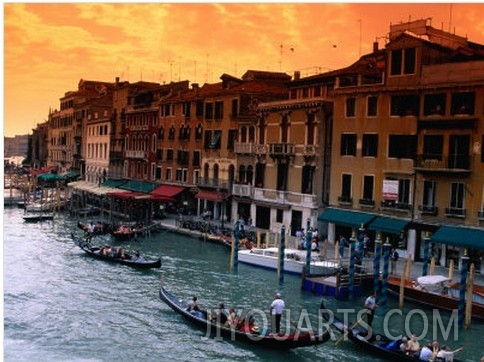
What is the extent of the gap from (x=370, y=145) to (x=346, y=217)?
2.37m

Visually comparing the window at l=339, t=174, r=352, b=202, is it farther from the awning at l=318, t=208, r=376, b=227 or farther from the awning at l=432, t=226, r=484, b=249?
the awning at l=432, t=226, r=484, b=249

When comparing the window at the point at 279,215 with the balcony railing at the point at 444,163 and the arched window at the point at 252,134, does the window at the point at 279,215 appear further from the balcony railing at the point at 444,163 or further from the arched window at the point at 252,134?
the balcony railing at the point at 444,163

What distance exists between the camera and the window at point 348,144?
19391 mm

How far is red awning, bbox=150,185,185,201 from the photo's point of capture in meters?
27.9

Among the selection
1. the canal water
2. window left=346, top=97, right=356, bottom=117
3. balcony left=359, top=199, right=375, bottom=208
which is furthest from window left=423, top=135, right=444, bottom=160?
the canal water

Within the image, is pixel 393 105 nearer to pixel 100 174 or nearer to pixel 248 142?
pixel 248 142

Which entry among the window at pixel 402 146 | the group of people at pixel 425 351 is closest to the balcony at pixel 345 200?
the window at pixel 402 146

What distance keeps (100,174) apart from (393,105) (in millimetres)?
23604

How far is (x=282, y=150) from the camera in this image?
22.0 meters

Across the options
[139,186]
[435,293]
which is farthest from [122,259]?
[139,186]

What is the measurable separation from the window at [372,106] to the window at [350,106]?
59 cm

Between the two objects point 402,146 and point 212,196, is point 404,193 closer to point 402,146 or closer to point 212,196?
point 402,146

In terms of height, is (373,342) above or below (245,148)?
below

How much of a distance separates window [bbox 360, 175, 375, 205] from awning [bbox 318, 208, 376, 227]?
0.39 m
